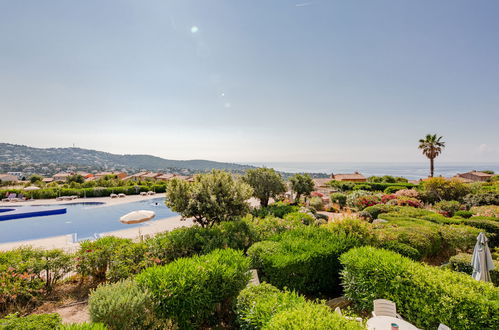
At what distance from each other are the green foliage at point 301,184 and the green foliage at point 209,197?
48.8ft

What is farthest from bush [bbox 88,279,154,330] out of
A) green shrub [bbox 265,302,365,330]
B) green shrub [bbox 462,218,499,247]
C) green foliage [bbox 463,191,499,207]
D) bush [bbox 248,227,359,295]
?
green foliage [bbox 463,191,499,207]

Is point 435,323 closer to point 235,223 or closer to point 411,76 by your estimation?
point 235,223

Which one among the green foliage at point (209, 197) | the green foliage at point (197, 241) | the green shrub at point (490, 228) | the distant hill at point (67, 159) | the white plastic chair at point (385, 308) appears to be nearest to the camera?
the white plastic chair at point (385, 308)

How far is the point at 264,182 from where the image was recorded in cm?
1983

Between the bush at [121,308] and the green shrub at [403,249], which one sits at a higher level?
the bush at [121,308]

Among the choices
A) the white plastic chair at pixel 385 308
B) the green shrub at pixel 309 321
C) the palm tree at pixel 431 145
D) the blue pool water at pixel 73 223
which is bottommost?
the blue pool water at pixel 73 223

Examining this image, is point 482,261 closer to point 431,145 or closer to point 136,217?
point 136,217

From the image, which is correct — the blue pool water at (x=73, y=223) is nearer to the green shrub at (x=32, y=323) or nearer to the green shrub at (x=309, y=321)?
the green shrub at (x=32, y=323)

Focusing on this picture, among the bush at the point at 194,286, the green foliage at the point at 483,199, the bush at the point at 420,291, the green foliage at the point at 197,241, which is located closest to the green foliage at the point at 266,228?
the green foliage at the point at 197,241

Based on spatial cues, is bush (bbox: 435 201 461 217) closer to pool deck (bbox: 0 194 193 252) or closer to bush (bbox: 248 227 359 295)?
bush (bbox: 248 227 359 295)

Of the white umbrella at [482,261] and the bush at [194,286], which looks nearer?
the bush at [194,286]

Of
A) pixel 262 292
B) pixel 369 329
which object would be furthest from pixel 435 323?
pixel 262 292

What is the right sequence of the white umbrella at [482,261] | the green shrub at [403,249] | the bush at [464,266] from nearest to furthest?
the white umbrella at [482,261]
the bush at [464,266]
the green shrub at [403,249]

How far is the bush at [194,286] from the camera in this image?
394cm
